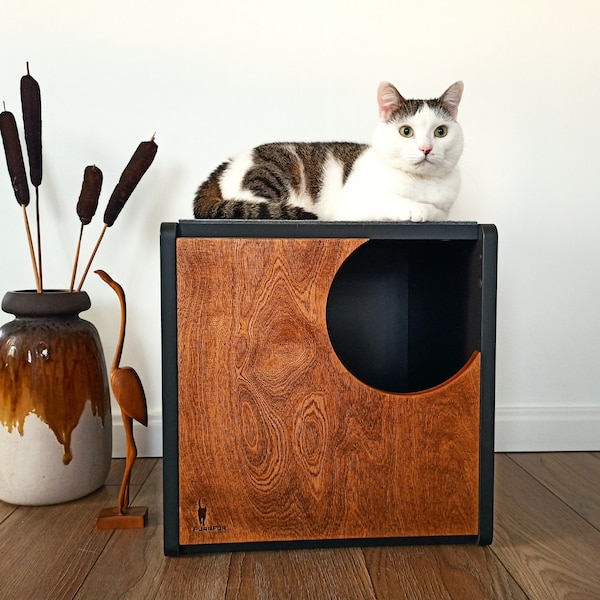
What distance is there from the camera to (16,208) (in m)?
1.51

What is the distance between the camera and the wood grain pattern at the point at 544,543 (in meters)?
0.93

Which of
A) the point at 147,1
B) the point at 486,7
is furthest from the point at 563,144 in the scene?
the point at 147,1

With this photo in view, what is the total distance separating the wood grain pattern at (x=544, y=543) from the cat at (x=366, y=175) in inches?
22.3

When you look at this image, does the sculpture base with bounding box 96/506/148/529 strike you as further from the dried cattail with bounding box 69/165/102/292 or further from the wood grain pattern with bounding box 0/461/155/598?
the dried cattail with bounding box 69/165/102/292

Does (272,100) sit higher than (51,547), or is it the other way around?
(272,100)

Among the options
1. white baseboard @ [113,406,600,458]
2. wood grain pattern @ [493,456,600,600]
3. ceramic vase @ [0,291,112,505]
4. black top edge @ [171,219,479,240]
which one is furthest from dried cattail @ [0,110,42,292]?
white baseboard @ [113,406,600,458]

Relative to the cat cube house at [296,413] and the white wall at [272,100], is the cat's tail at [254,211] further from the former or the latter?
the white wall at [272,100]

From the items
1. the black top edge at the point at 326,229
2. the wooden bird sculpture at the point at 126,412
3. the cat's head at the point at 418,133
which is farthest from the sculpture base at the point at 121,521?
the cat's head at the point at 418,133

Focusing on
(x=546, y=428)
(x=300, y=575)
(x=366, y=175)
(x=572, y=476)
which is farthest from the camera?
(x=546, y=428)

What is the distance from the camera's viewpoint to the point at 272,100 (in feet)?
4.99

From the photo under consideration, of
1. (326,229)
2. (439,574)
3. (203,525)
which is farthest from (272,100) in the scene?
(439,574)

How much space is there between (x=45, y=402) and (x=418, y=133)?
0.85 meters

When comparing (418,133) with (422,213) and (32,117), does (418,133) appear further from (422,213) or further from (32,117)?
(32,117)

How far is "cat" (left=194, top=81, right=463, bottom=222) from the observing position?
1.11m
